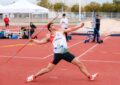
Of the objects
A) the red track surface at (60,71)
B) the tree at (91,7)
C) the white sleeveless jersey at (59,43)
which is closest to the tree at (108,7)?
the tree at (91,7)

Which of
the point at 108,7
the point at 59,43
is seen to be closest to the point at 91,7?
the point at 108,7

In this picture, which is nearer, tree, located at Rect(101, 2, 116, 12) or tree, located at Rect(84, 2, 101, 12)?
tree, located at Rect(101, 2, 116, 12)

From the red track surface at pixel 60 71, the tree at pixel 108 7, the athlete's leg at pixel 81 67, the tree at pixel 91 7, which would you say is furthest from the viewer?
the tree at pixel 91 7

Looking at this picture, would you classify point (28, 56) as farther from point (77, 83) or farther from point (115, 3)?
point (115, 3)

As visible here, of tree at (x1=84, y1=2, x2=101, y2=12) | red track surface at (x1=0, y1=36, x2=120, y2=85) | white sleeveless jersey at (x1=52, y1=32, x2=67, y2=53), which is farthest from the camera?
tree at (x1=84, y1=2, x2=101, y2=12)

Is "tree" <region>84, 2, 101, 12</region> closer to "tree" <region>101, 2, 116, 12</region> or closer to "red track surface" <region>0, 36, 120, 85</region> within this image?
"tree" <region>101, 2, 116, 12</region>

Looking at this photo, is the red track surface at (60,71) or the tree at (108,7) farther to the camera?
the tree at (108,7)

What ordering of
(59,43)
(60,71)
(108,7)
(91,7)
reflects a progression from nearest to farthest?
(59,43), (60,71), (108,7), (91,7)

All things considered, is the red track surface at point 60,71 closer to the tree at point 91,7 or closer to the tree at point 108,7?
the tree at point 108,7

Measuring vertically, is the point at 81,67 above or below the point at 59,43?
below

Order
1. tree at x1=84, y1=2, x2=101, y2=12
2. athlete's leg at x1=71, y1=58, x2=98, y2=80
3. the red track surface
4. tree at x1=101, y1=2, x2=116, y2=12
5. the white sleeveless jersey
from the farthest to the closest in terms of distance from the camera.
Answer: tree at x1=84, y1=2, x2=101, y2=12 < tree at x1=101, y1=2, x2=116, y2=12 < the red track surface < athlete's leg at x1=71, y1=58, x2=98, y2=80 < the white sleeveless jersey

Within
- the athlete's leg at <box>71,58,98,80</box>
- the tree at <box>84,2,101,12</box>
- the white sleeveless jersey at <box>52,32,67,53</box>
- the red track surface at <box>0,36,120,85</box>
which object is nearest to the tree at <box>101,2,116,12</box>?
the tree at <box>84,2,101,12</box>

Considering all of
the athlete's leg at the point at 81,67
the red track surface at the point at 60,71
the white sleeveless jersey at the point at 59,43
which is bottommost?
the red track surface at the point at 60,71

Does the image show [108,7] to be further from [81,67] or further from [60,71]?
[81,67]
